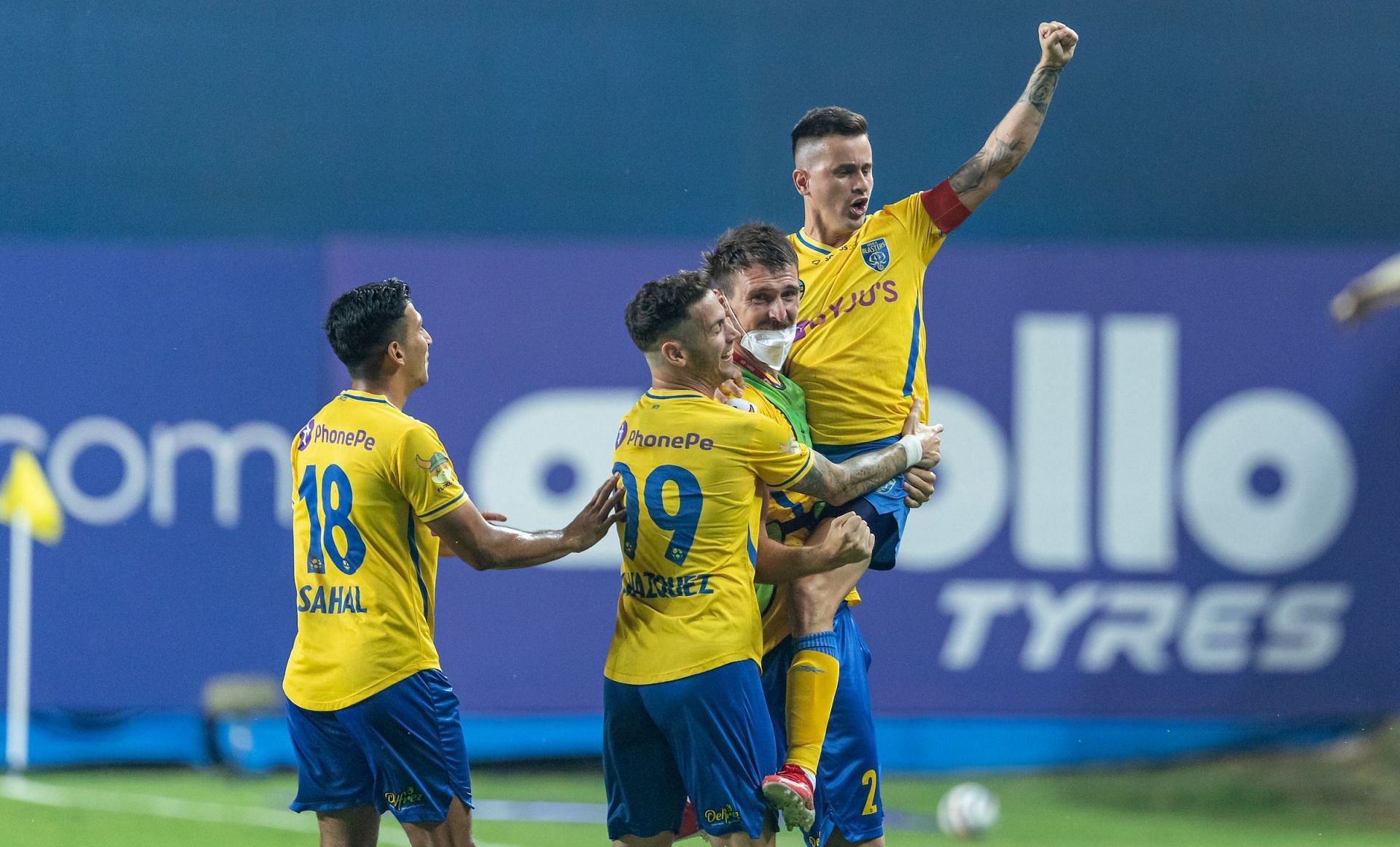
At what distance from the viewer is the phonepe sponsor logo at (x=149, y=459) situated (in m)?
8.08

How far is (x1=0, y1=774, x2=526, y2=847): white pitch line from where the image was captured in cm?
741

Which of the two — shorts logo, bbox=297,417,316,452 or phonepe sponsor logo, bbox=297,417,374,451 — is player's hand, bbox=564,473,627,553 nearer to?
phonepe sponsor logo, bbox=297,417,374,451

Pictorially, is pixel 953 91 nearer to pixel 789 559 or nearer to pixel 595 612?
pixel 595 612

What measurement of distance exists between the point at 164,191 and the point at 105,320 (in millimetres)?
778

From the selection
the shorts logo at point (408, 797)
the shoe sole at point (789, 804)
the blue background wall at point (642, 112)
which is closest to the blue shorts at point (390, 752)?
the shorts logo at point (408, 797)

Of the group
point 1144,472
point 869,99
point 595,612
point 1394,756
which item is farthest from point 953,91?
point 1394,756

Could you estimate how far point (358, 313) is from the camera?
14.3 feet

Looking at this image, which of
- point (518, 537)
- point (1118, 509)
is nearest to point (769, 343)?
point (518, 537)

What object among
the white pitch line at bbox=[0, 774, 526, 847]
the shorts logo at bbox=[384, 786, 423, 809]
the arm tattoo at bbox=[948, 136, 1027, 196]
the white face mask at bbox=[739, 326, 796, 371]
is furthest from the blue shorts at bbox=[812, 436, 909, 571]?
the white pitch line at bbox=[0, 774, 526, 847]

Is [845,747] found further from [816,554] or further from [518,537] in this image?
[518,537]

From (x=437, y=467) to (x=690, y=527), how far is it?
29.0 inches

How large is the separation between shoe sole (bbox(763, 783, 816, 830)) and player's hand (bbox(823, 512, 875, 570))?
633mm

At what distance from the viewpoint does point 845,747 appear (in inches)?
181

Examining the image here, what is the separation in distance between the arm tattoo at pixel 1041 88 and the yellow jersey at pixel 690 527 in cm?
141
